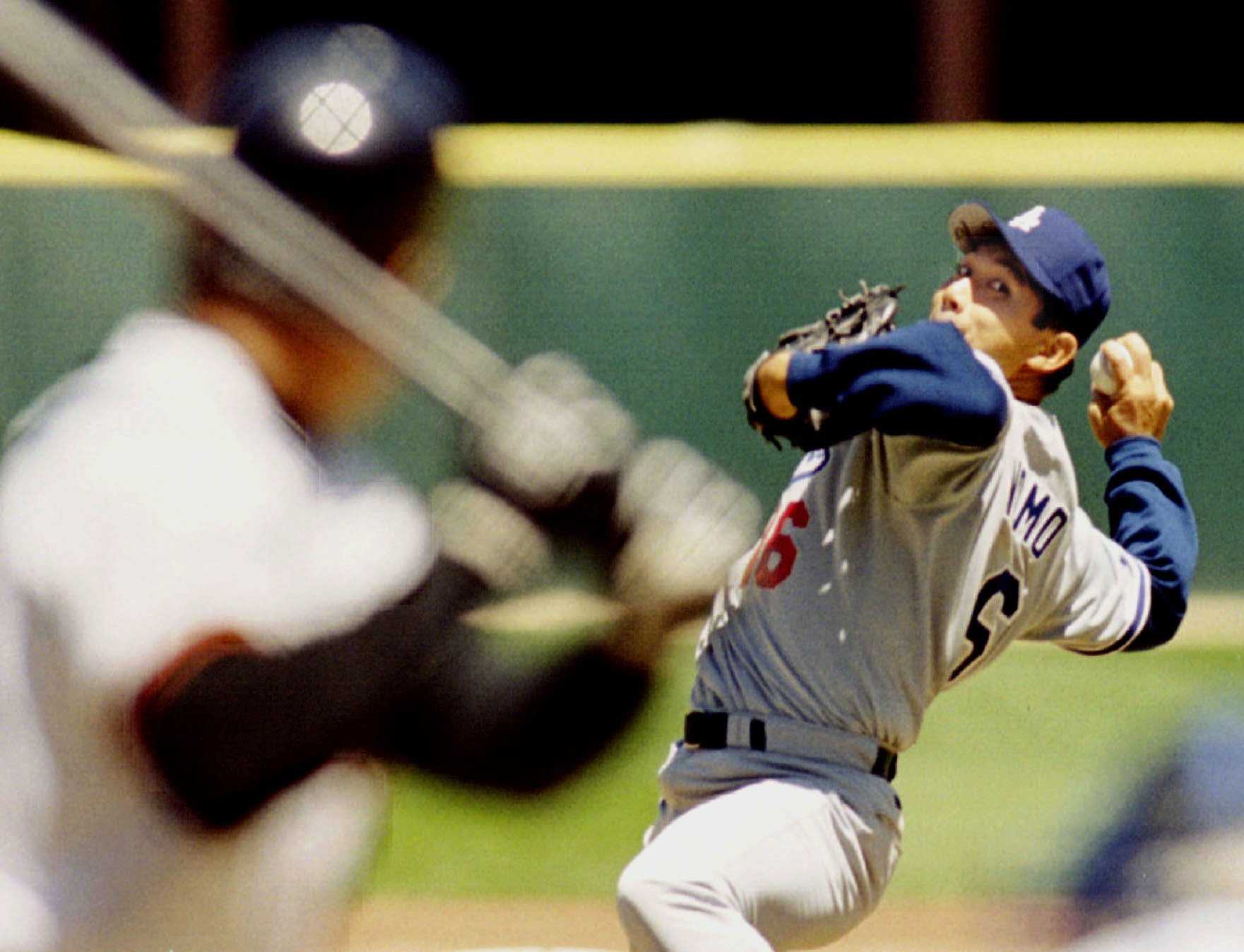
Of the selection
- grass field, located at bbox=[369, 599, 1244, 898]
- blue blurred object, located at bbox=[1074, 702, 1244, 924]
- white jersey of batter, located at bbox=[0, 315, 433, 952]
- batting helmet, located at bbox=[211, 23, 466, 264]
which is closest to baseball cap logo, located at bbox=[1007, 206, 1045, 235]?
batting helmet, located at bbox=[211, 23, 466, 264]

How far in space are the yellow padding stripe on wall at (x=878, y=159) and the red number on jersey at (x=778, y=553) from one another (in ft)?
6.18

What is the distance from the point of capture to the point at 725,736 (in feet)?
8.04

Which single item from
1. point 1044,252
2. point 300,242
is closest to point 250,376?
point 300,242

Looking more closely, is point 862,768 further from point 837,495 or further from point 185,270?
point 185,270

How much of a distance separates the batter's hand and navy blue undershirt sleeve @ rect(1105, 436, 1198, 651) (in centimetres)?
3

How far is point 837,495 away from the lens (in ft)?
7.97

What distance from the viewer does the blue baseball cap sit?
2.53 m

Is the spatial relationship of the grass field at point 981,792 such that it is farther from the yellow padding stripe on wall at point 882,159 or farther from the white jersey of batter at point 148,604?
the white jersey of batter at point 148,604

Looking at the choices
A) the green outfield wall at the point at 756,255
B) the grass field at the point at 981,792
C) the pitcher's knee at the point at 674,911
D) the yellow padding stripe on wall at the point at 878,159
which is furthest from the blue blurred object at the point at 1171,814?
the pitcher's knee at the point at 674,911

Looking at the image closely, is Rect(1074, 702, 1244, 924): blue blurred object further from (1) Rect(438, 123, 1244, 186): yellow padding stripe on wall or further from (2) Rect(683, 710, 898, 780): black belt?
(2) Rect(683, 710, 898, 780): black belt

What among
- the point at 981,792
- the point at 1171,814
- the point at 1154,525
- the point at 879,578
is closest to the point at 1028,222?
the point at 1154,525

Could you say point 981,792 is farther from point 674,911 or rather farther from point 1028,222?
point 674,911

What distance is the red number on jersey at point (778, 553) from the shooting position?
96.7 inches

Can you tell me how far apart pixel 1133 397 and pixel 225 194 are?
1.67 metres
